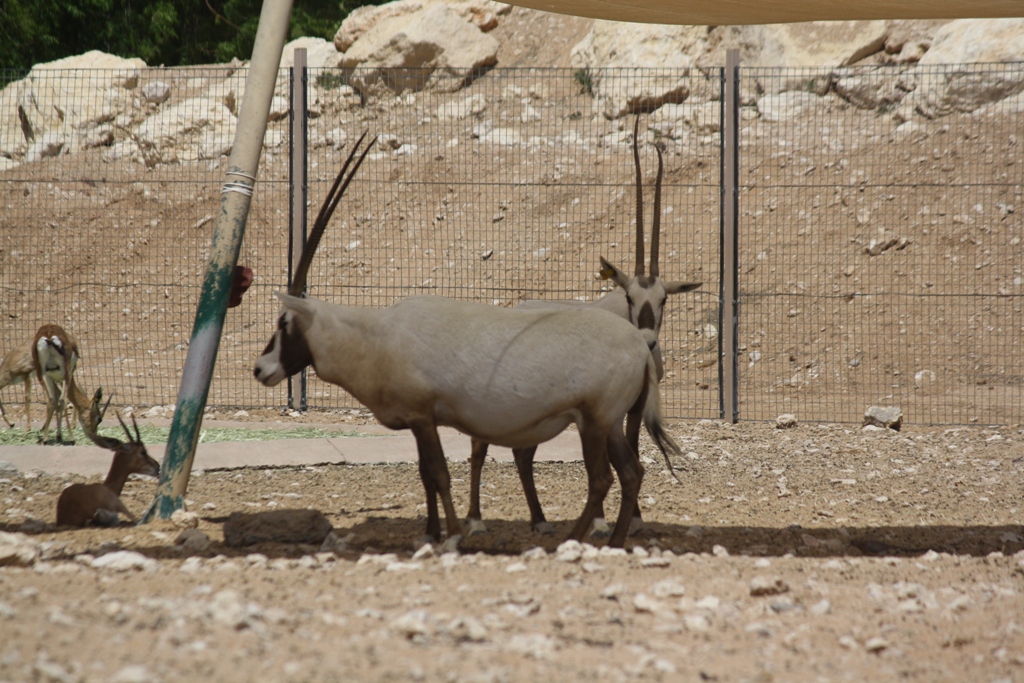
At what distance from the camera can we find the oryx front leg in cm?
507

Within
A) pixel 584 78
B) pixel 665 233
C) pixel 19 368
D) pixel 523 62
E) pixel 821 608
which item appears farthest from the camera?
pixel 523 62

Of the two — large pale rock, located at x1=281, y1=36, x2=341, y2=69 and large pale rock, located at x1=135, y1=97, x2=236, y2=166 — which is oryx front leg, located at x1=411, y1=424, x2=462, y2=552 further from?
large pale rock, located at x1=281, y1=36, x2=341, y2=69

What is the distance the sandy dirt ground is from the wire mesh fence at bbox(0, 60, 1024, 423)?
4.40 meters

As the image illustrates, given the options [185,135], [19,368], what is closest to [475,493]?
[19,368]

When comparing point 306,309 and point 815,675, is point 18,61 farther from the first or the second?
point 815,675

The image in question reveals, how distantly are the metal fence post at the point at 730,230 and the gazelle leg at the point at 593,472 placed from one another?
5.26m

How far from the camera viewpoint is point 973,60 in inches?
721

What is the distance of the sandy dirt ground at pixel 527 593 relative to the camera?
3.00 m

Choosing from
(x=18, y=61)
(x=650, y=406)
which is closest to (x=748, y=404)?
(x=650, y=406)

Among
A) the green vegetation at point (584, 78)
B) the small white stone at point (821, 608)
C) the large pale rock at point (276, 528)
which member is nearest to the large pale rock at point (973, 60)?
the green vegetation at point (584, 78)

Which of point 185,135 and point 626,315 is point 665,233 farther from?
point 185,135

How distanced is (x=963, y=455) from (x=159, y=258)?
15.3m

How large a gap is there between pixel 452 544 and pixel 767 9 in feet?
12.2

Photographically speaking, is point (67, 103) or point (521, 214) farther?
point (67, 103)
